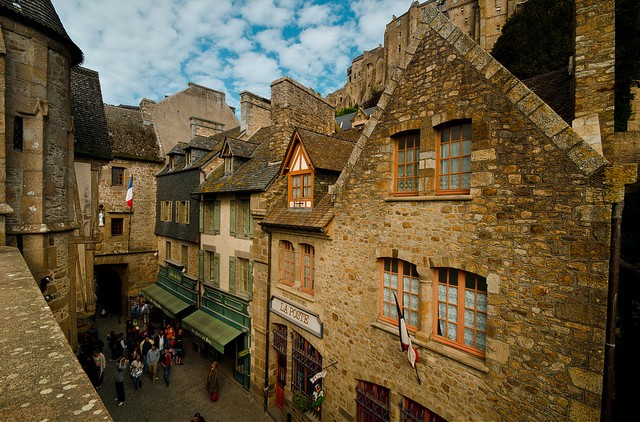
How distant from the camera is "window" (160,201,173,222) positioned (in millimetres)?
17969

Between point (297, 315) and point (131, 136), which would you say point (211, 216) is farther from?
point (131, 136)

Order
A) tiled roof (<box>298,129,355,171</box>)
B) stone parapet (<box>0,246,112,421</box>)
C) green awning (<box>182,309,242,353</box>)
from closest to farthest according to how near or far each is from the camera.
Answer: stone parapet (<box>0,246,112,421</box>) → tiled roof (<box>298,129,355,171</box>) → green awning (<box>182,309,242,353</box>)

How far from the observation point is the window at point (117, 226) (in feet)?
65.2

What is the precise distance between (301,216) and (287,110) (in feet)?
14.7

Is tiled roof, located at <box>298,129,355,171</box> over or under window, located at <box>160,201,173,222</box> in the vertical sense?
over

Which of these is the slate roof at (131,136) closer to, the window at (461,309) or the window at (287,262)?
the window at (287,262)

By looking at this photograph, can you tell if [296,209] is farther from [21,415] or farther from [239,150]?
[21,415]

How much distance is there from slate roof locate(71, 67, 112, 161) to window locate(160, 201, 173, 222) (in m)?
5.81

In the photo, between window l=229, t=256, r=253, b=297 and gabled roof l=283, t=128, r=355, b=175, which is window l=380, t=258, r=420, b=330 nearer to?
gabled roof l=283, t=128, r=355, b=175

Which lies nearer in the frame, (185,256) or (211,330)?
(211,330)

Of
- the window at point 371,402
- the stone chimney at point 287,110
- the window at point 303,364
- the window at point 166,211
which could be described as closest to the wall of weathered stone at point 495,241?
the window at point 371,402

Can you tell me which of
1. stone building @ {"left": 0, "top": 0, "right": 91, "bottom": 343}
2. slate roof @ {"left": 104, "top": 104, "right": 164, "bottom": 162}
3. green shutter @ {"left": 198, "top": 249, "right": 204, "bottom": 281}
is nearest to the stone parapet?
stone building @ {"left": 0, "top": 0, "right": 91, "bottom": 343}

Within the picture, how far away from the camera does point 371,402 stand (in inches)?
286

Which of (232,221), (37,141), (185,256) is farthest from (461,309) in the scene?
(185,256)
